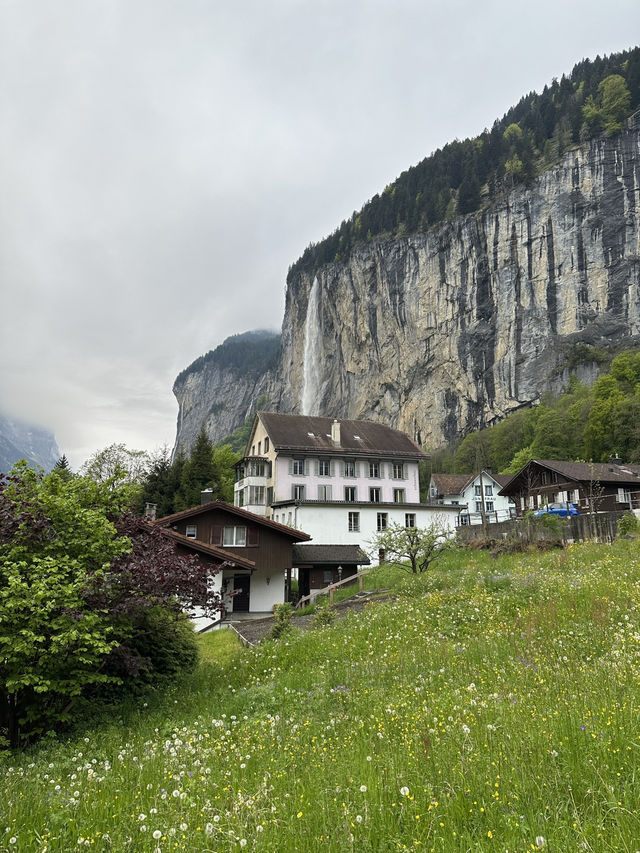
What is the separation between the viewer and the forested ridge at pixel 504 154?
12262cm

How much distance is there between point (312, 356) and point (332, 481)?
127278 mm

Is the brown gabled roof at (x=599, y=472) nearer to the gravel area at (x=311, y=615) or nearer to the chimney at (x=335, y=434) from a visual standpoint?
the chimney at (x=335, y=434)

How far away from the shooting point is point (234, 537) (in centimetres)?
3650

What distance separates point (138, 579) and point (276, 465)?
43090 millimetres

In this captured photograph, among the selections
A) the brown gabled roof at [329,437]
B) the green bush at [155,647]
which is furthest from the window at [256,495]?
the green bush at [155,647]

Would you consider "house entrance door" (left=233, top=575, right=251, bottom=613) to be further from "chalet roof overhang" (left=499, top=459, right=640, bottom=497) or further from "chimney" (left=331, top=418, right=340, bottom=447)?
"chalet roof overhang" (left=499, top=459, right=640, bottom=497)

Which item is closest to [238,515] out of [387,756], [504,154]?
[387,756]

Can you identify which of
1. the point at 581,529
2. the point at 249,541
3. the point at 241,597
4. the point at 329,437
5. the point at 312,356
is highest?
the point at 312,356

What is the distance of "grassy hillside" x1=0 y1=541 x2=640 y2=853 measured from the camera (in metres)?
4.14

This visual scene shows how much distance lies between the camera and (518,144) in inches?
5453

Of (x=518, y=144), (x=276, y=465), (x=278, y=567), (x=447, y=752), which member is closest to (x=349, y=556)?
(x=278, y=567)

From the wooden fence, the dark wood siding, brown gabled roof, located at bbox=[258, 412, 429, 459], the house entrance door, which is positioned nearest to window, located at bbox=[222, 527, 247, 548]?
the dark wood siding

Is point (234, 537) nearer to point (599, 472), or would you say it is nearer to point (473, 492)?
point (599, 472)

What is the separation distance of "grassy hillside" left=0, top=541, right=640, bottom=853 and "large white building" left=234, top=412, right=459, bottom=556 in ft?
123
